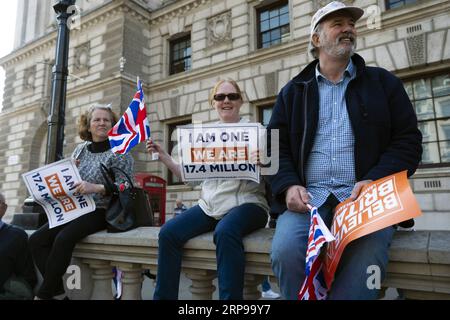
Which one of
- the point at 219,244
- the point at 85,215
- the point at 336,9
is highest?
the point at 336,9

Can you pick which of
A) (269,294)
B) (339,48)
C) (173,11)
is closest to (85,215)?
(339,48)

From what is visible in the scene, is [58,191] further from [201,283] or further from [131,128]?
[201,283]

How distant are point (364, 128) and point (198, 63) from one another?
42.6 feet

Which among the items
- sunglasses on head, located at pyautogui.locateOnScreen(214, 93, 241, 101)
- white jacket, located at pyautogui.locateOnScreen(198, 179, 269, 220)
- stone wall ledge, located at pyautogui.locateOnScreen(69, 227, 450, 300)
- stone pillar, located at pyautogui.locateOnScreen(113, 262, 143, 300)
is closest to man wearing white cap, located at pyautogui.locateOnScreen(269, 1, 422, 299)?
stone wall ledge, located at pyautogui.locateOnScreen(69, 227, 450, 300)

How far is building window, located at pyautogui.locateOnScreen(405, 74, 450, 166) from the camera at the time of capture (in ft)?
30.4

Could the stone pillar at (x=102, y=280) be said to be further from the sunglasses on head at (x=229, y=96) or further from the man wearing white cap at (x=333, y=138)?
the sunglasses on head at (x=229, y=96)

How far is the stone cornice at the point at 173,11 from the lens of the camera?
14.7m

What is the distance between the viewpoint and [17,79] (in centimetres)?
1977

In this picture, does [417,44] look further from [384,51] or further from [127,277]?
[127,277]

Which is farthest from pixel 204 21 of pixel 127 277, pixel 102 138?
pixel 127 277

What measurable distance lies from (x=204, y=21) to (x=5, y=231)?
1318 centimetres

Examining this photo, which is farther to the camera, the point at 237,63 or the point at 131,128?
the point at 237,63

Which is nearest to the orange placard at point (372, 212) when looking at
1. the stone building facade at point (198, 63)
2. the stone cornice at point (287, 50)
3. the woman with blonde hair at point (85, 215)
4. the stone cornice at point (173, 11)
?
the woman with blonde hair at point (85, 215)

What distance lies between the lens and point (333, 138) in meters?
2.12
